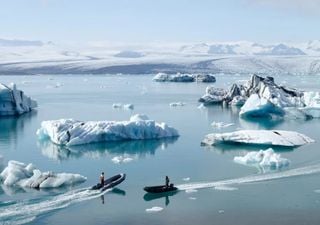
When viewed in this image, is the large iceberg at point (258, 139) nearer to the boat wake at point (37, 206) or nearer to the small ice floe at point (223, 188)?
the small ice floe at point (223, 188)

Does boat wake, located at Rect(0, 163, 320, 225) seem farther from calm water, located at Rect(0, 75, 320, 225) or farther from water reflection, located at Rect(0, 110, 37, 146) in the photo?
water reflection, located at Rect(0, 110, 37, 146)

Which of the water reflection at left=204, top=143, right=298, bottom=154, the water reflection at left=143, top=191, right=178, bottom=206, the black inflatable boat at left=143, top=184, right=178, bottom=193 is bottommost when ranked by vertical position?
the water reflection at left=204, top=143, right=298, bottom=154

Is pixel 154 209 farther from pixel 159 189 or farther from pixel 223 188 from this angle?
pixel 223 188

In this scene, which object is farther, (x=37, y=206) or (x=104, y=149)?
(x=104, y=149)

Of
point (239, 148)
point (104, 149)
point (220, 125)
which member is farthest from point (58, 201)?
point (220, 125)

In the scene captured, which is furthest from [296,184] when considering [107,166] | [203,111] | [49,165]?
[203,111]

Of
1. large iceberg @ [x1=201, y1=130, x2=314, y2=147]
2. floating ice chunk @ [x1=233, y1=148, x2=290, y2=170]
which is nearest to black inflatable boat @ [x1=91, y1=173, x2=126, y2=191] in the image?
floating ice chunk @ [x1=233, y1=148, x2=290, y2=170]
